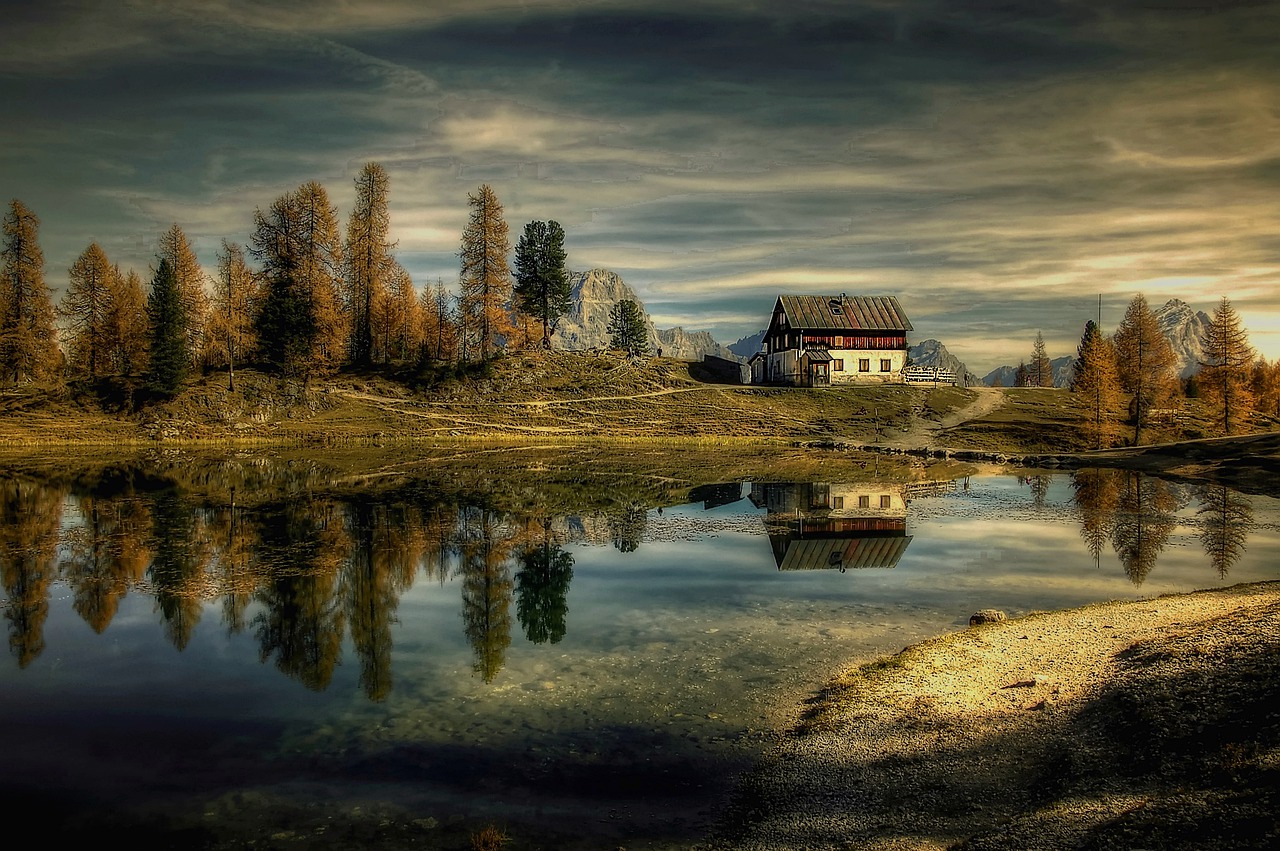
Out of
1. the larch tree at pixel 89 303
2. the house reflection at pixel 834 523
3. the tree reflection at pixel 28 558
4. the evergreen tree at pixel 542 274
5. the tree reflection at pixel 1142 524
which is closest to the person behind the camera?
the tree reflection at pixel 28 558

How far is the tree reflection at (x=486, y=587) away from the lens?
1759cm

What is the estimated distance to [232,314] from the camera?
84.8 meters

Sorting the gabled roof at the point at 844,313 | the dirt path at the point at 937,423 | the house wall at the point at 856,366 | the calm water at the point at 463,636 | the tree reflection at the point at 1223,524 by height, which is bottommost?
the calm water at the point at 463,636

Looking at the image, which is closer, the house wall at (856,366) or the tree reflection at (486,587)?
the tree reflection at (486,587)

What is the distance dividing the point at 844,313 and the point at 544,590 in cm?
9678

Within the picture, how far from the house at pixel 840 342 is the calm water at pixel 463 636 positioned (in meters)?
69.4

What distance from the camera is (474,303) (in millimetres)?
95750

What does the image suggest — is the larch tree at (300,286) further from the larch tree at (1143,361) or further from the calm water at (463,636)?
the larch tree at (1143,361)

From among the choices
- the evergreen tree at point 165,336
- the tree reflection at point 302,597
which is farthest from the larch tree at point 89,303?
the tree reflection at point 302,597

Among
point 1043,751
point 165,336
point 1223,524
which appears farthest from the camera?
point 165,336

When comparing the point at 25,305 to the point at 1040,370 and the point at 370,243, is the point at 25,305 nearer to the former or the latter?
the point at 370,243

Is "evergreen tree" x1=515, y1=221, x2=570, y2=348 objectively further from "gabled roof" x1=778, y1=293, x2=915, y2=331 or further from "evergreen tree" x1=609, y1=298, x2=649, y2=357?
"evergreen tree" x1=609, y1=298, x2=649, y2=357

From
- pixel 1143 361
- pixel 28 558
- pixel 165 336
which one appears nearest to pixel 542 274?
pixel 165 336

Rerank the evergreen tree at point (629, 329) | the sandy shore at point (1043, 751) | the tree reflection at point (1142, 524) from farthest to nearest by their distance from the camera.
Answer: the evergreen tree at point (629, 329) → the tree reflection at point (1142, 524) → the sandy shore at point (1043, 751)
